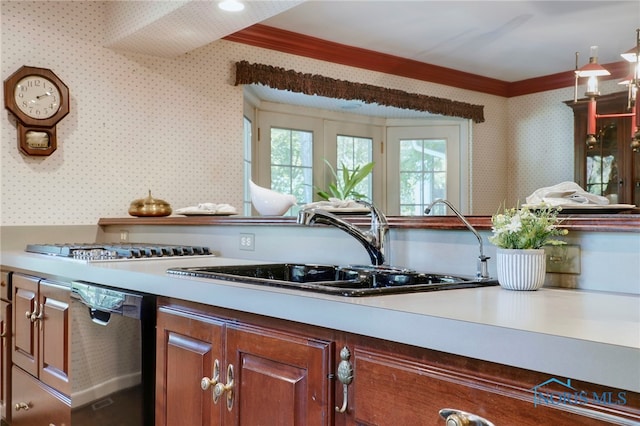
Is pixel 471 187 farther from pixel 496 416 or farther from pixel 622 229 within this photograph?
pixel 496 416

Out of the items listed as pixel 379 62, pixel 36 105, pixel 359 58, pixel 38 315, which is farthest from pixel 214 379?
pixel 379 62

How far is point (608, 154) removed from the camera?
2502 millimetres

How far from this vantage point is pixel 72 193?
304cm

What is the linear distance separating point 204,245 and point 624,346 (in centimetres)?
206

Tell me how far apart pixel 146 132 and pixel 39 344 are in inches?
58.7

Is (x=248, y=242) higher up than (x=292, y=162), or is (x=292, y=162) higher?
(x=292, y=162)

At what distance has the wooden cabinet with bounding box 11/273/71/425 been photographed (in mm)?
1988

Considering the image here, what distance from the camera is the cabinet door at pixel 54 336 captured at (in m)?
1.96

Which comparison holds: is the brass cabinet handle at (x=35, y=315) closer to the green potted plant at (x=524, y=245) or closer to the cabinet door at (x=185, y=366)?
the cabinet door at (x=185, y=366)

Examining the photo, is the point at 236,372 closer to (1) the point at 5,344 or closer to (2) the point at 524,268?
(2) the point at 524,268

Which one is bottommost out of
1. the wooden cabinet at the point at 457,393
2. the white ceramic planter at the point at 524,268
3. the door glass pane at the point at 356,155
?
the wooden cabinet at the point at 457,393

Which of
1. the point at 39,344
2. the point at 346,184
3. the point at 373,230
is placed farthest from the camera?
the point at 346,184

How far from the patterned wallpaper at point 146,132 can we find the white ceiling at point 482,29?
230 millimetres

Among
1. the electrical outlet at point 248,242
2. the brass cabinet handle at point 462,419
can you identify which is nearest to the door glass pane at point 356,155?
the electrical outlet at point 248,242
